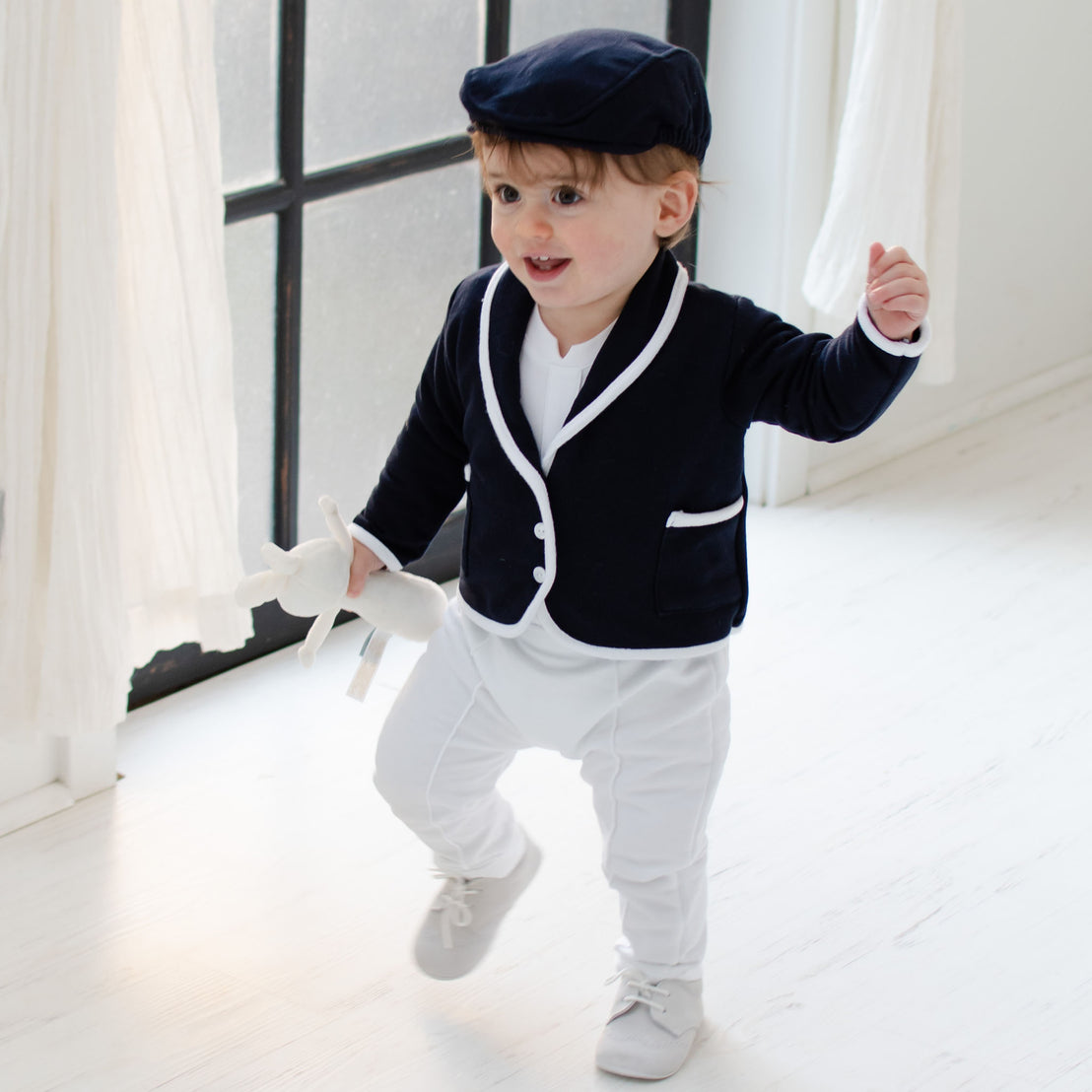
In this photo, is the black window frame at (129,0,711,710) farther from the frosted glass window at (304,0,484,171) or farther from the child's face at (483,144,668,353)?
the child's face at (483,144,668,353)

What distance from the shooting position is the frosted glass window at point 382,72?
81.4 inches

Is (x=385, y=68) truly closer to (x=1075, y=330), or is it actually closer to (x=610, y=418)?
(x=610, y=418)

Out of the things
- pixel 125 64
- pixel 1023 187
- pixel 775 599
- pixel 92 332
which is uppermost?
pixel 125 64

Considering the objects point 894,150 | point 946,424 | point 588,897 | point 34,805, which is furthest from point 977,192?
point 34,805

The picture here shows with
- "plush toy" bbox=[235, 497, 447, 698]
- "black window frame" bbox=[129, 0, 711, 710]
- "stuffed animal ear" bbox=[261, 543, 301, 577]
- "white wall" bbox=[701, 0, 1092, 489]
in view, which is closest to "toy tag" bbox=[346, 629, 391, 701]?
"plush toy" bbox=[235, 497, 447, 698]

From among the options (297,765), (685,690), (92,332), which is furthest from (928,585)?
(92,332)

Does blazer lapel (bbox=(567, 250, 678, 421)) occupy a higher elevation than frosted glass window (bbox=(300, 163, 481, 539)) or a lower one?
higher

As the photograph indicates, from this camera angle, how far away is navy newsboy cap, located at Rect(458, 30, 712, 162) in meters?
1.12

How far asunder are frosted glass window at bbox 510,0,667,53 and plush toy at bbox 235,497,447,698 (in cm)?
123

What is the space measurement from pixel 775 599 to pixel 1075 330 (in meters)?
1.41

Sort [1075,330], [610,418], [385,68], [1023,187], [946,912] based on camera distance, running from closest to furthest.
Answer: [610,418], [946,912], [385,68], [1023,187], [1075,330]

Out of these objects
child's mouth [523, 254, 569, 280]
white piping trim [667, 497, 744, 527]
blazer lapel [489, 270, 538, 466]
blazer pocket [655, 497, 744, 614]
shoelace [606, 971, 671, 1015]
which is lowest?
shoelace [606, 971, 671, 1015]

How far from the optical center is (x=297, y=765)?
183cm

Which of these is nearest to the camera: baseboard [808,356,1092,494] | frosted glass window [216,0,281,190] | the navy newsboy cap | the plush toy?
the navy newsboy cap
